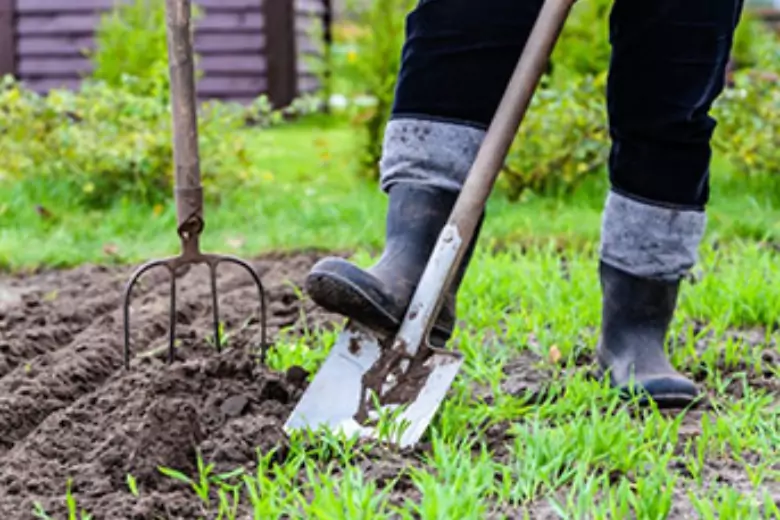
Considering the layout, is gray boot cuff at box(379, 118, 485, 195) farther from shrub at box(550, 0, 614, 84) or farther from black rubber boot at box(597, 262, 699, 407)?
shrub at box(550, 0, 614, 84)

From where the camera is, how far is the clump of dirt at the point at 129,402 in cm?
191

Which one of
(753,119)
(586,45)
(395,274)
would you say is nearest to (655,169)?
(395,274)

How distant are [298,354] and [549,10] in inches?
38.2

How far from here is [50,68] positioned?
10641mm

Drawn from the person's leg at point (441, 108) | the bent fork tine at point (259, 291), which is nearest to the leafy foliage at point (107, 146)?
the bent fork tine at point (259, 291)

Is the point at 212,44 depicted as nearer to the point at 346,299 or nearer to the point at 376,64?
the point at 376,64

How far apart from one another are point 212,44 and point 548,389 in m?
8.32

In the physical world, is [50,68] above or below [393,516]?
below

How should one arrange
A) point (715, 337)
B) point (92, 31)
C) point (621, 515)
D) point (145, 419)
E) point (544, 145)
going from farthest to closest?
point (92, 31)
point (544, 145)
point (715, 337)
point (145, 419)
point (621, 515)

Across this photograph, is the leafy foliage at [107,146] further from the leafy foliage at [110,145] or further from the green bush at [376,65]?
the green bush at [376,65]

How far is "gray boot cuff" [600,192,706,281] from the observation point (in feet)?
8.02

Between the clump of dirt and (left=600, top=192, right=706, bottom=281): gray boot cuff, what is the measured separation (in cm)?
75

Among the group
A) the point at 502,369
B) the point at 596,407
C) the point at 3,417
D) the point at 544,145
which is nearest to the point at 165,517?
the point at 3,417

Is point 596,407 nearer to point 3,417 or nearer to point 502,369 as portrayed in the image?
point 502,369
